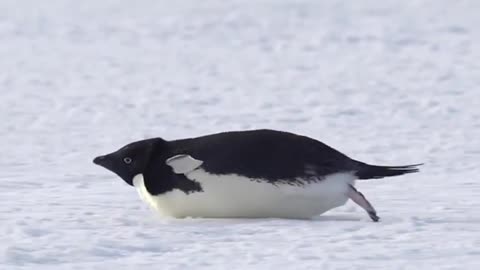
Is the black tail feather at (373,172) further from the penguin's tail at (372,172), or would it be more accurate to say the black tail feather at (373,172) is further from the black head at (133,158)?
the black head at (133,158)

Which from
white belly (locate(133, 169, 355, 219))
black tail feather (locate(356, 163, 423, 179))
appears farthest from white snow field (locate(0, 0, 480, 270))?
black tail feather (locate(356, 163, 423, 179))

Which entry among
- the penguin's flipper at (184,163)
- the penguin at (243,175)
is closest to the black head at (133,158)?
the penguin at (243,175)

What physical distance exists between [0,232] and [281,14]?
11861 millimetres

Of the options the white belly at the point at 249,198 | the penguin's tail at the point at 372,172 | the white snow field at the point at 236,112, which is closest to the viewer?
the white snow field at the point at 236,112

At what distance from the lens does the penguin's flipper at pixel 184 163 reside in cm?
535

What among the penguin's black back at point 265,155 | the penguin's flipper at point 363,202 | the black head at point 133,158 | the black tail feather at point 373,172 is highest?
the black head at point 133,158

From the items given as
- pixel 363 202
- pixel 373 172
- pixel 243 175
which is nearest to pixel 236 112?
pixel 373 172

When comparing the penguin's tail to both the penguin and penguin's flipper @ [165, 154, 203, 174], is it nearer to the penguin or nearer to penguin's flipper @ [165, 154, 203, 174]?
the penguin

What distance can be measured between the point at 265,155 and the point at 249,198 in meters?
0.19

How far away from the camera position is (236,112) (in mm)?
10383

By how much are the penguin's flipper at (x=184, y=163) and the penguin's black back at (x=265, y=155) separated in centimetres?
3

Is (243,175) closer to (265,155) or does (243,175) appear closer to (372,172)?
(265,155)

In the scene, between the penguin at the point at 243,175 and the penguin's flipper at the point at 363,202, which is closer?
the penguin at the point at 243,175

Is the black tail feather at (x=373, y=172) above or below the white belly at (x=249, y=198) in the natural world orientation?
above
